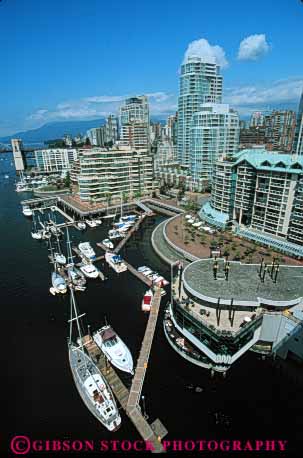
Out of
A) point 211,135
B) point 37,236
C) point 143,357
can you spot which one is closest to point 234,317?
point 143,357

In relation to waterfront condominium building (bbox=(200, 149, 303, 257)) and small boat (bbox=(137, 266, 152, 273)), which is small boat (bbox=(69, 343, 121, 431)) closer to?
small boat (bbox=(137, 266, 152, 273))

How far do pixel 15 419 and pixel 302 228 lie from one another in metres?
56.3

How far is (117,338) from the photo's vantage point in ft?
108

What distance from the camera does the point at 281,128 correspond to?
174875 mm

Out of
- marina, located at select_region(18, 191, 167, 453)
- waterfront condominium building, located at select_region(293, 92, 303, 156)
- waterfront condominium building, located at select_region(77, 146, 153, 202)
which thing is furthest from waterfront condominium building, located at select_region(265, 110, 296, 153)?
marina, located at select_region(18, 191, 167, 453)

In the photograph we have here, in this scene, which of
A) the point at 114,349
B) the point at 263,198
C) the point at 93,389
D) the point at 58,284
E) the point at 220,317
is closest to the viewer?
the point at 93,389

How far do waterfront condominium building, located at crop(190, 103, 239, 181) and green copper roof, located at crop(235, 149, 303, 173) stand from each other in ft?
126

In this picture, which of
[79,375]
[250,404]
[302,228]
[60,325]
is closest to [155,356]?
[79,375]

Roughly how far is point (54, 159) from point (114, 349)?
534 ft

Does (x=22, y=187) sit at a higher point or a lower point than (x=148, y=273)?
higher

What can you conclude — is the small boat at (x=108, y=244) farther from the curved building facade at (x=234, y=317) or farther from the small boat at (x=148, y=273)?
the curved building facade at (x=234, y=317)

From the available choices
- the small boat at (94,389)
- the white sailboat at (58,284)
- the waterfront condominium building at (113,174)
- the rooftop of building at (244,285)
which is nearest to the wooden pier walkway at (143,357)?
the small boat at (94,389)

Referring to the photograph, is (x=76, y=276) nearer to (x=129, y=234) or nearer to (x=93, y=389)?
(x=93, y=389)

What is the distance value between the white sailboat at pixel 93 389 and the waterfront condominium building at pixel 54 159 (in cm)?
15255
